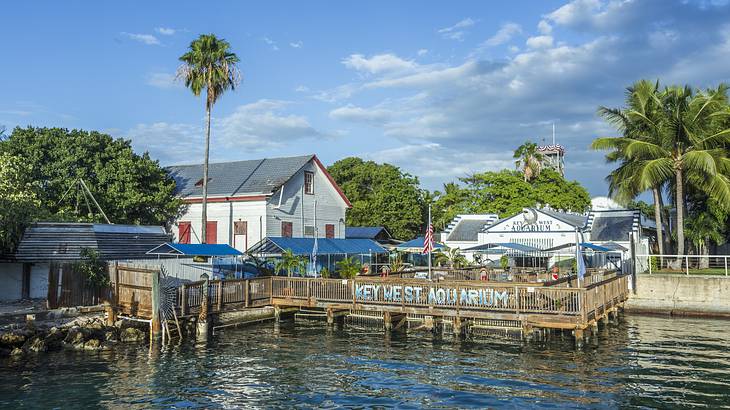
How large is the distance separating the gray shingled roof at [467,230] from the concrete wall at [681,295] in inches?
635

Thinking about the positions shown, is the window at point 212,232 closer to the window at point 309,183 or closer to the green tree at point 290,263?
the window at point 309,183

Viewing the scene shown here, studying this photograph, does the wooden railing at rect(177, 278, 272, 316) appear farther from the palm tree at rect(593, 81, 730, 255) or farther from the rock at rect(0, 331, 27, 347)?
the palm tree at rect(593, 81, 730, 255)

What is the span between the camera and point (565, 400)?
615 inches

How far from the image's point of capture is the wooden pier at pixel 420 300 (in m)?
22.6

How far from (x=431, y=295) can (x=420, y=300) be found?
596 millimetres

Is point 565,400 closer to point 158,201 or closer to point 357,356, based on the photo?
point 357,356

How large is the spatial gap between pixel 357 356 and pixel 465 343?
16.8 ft

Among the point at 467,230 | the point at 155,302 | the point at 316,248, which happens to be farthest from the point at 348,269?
the point at 467,230

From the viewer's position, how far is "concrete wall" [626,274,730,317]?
30812mm

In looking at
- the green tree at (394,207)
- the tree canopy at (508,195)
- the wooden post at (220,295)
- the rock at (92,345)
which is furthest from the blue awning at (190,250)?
the tree canopy at (508,195)

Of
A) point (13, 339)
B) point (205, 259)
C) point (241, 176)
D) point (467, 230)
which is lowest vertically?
point (13, 339)

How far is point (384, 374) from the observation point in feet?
61.9

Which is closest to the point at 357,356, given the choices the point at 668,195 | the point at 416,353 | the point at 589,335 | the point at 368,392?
the point at 416,353

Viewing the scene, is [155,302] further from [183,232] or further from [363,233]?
[363,233]
